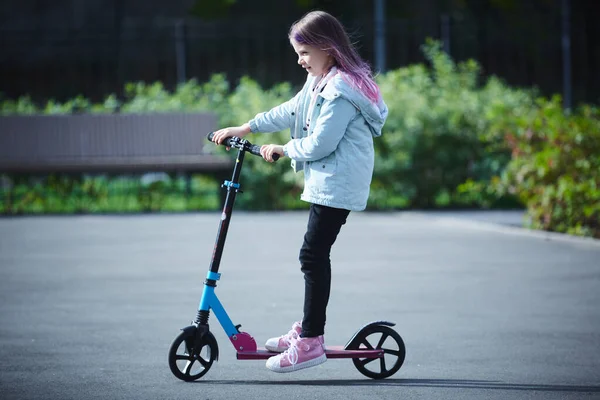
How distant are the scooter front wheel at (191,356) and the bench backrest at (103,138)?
12.8m

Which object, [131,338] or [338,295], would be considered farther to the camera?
[338,295]

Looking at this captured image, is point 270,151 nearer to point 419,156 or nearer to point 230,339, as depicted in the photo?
point 230,339

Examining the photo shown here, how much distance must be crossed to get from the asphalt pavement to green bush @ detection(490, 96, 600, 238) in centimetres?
39

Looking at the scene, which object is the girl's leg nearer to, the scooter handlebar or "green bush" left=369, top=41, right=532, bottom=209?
the scooter handlebar

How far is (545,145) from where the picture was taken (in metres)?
14.1

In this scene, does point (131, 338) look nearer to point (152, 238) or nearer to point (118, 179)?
point (152, 238)

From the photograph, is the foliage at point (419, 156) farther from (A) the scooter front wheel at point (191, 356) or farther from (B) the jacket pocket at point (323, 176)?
(A) the scooter front wheel at point (191, 356)

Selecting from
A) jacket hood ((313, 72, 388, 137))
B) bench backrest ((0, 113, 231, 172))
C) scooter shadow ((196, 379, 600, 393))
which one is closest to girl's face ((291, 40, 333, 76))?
jacket hood ((313, 72, 388, 137))

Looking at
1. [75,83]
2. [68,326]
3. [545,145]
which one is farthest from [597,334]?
[75,83]

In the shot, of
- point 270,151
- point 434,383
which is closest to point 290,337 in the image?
point 434,383

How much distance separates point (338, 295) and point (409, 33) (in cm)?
1705

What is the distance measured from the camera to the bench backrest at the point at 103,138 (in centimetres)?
1922

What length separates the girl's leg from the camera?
5.82 m

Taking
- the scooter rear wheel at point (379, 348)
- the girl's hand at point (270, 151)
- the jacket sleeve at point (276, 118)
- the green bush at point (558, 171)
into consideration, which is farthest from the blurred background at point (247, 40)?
the girl's hand at point (270, 151)
